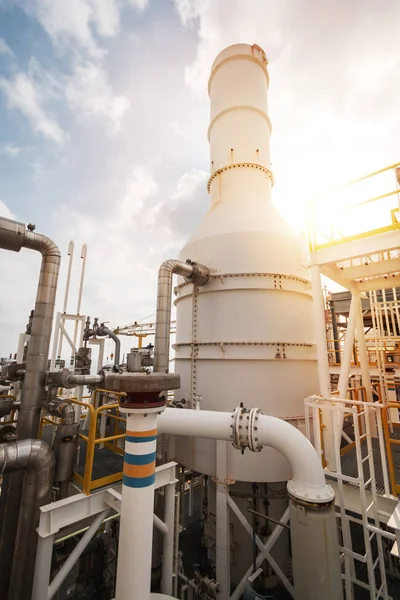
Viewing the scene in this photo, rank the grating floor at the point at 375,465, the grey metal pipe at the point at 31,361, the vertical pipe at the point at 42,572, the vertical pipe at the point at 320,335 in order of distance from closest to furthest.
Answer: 1. the vertical pipe at the point at 42,572
2. the grey metal pipe at the point at 31,361
3. the grating floor at the point at 375,465
4. the vertical pipe at the point at 320,335

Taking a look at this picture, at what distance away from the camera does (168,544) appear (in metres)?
5.19

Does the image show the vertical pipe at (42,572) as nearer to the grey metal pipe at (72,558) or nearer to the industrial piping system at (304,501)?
the grey metal pipe at (72,558)

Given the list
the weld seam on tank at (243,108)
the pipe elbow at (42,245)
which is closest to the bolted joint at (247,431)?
the pipe elbow at (42,245)

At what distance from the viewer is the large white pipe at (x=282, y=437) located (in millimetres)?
3910

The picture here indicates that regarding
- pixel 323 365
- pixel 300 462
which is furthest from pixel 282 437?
pixel 323 365

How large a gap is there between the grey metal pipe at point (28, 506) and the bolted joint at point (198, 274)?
4748mm

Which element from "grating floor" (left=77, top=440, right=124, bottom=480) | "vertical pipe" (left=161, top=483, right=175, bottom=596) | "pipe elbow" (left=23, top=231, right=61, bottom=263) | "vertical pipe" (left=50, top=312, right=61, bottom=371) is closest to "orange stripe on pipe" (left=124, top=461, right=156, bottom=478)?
"grating floor" (left=77, top=440, right=124, bottom=480)

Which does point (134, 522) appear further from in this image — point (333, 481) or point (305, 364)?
point (305, 364)

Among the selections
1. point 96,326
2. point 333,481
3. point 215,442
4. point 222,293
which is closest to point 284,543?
point 333,481

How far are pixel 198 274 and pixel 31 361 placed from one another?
423 cm

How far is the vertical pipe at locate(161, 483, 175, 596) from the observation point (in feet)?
16.4

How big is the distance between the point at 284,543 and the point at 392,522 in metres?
4.29

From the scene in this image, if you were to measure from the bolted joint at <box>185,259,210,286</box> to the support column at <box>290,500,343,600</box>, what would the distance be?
16.4 ft

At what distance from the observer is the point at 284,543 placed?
6.61 metres
